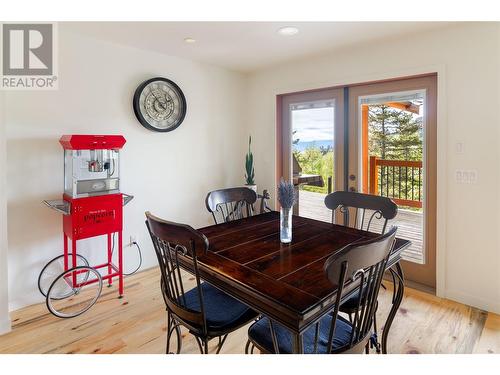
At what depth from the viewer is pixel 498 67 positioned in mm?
2338

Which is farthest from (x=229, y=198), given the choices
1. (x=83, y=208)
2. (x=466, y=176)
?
(x=466, y=176)

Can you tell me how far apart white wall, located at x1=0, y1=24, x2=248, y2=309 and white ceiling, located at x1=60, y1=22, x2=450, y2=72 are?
0.73ft

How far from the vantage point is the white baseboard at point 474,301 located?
245cm

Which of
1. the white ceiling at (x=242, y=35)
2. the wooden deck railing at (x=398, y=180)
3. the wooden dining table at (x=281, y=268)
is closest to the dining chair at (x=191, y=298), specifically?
the wooden dining table at (x=281, y=268)

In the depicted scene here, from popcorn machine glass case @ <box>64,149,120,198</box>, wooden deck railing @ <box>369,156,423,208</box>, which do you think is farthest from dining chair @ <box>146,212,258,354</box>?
wooden deck railing @ <box>369,156,423,208</box>

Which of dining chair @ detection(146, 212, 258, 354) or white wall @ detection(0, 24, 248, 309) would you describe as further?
white wall @ detection(0, 24, 248, 309)

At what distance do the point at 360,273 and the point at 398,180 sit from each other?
2.11 meters

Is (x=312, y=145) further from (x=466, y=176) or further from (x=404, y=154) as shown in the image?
(x=466, y=176)

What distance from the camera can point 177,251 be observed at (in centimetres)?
149

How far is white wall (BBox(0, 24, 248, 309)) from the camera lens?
2.53m

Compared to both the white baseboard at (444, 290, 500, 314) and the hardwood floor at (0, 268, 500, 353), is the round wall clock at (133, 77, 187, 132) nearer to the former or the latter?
the hardwood floor at (0, 268, 500, 353)

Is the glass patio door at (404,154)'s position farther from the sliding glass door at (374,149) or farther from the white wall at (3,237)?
the white wall at (3,237)
